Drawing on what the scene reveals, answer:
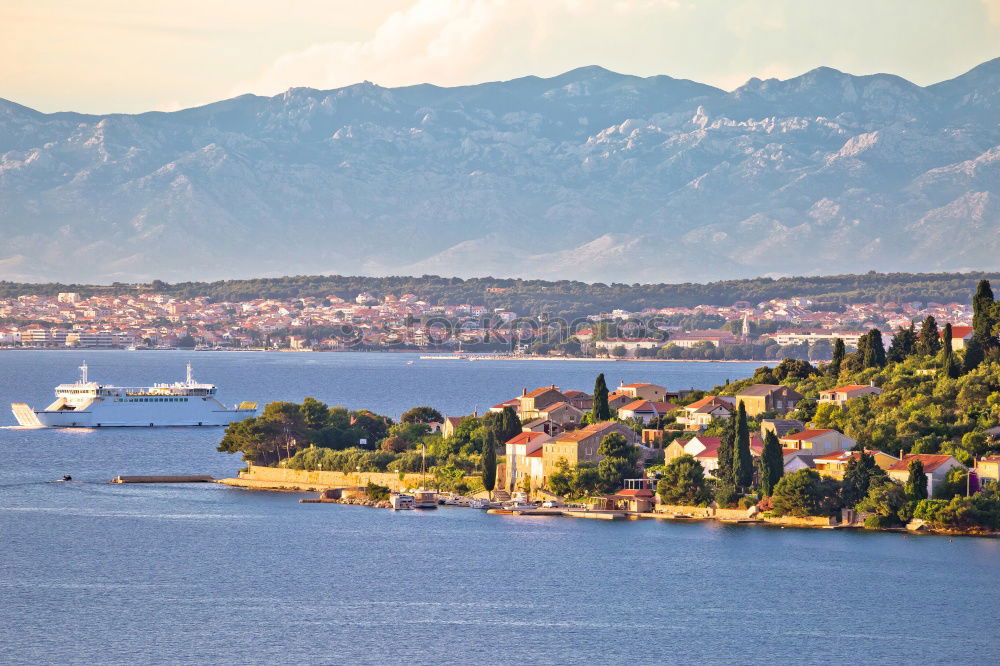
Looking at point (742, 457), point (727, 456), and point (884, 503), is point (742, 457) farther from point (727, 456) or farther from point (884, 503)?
point (884, 503)

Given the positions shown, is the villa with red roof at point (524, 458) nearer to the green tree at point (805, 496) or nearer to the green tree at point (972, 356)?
the green tree at point (805, 496)

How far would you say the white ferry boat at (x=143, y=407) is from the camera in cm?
12169

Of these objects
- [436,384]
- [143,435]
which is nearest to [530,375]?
[436,384]

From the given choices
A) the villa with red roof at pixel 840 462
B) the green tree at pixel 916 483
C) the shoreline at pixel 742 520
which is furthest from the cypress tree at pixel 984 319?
the shoreline at pixel 742 520

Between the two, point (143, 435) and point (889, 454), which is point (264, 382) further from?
point (889, 454)

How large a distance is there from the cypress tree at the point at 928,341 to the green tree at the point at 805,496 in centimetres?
2154

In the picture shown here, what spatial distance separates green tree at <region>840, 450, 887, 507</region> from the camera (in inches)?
2457

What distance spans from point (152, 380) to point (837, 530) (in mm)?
113303

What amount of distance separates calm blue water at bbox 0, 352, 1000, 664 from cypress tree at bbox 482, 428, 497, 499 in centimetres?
279

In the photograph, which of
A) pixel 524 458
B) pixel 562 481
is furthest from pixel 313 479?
pixel 562 481

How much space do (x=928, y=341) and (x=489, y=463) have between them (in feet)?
76.2

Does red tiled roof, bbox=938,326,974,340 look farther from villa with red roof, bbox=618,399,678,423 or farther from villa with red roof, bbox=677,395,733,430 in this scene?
villa with red roof, bbox=618,399,678,423

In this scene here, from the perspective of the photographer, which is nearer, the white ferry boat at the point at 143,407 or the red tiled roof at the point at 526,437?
the red tiled roof at the point at 526,437

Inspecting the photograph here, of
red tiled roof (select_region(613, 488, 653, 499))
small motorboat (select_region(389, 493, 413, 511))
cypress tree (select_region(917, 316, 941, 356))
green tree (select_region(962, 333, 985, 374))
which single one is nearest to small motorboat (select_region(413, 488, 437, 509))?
small motorboat (select_region(389, 493, 413, 511))
